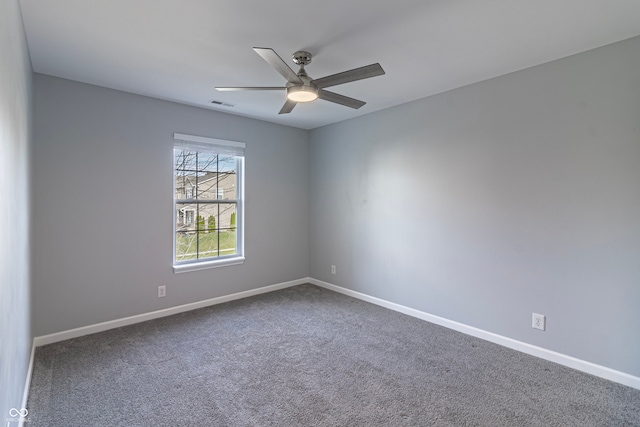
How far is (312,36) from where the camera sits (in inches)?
86.9

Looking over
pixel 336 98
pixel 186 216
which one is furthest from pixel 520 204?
pixel 186 216

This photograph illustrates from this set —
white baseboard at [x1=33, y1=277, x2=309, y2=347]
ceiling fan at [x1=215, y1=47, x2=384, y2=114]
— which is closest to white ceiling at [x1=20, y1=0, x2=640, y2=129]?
ceiling fan at [x1=215, y1=47, x2=384, y2=114]

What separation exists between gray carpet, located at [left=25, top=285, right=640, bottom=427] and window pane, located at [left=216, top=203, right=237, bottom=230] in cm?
135

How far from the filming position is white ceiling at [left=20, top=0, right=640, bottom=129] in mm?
1905

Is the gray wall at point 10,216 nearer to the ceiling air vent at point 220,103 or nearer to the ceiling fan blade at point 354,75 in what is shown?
the ceiling fan blade at point 354,75

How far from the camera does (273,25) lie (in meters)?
2.08

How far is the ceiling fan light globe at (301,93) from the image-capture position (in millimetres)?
2268

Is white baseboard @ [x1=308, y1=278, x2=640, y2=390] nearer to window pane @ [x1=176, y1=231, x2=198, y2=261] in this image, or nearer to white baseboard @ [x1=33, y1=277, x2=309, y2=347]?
white baseboard @ [x1=33, y1=277, x2=309, y2=347]

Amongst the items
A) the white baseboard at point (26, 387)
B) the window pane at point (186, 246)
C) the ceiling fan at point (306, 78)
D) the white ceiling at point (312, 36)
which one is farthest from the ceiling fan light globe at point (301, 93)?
the white baseboard at point (26, 387)

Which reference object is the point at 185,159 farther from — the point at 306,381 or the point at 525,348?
the point at 525,348

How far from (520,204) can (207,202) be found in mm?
3462

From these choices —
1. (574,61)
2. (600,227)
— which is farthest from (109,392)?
(574,61)

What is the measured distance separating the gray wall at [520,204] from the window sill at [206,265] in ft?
5.63

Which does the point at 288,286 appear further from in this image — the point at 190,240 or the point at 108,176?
the point at 108,176
